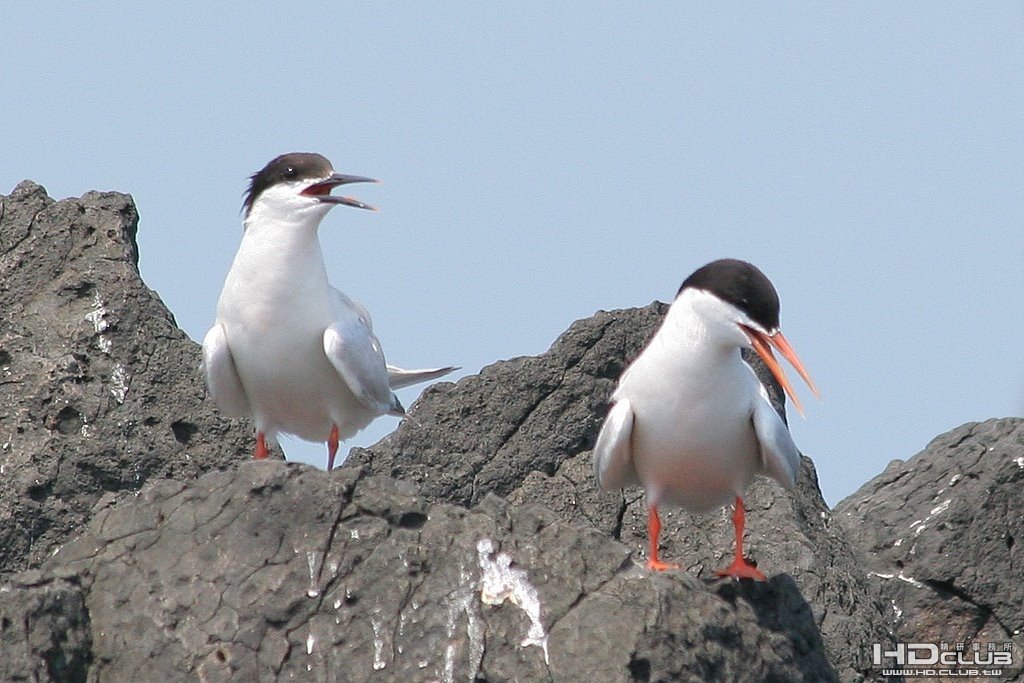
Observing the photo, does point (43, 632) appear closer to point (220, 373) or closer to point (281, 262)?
point (220, 373)

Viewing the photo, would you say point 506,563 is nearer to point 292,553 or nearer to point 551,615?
point 551,615

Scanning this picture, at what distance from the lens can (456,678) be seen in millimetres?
7258

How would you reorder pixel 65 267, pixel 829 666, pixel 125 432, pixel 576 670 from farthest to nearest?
pixel 65 267, pixel 125 432, pixel 829 666, pixel 576 670

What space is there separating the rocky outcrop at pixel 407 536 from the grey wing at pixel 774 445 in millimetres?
764

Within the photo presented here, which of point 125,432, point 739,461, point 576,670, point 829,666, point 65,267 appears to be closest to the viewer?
point 576,670

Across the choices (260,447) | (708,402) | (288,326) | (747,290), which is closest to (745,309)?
(747,290)

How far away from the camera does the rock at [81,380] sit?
32.4ft

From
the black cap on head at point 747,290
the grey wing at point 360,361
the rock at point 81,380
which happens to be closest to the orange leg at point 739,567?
the black cap on head at point 747,290

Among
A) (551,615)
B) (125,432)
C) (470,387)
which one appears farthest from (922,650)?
(125,432)

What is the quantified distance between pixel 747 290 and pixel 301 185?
276cm

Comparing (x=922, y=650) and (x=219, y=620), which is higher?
(x=219, y=620)

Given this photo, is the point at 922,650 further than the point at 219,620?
Yes

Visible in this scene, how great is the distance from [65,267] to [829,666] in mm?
5095

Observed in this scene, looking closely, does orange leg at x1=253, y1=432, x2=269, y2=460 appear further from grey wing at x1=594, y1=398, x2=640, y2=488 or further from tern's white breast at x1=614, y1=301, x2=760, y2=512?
tern's white breast at x1=614, y1=301, x2=760, y2=512
